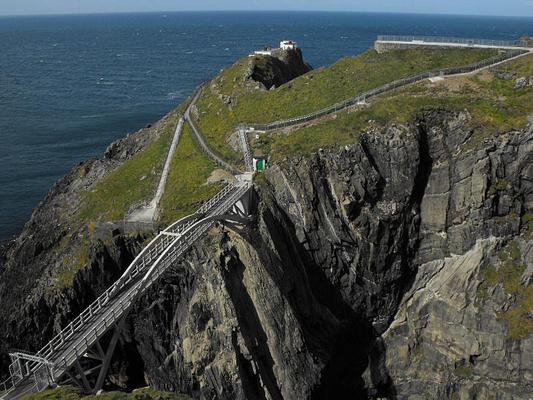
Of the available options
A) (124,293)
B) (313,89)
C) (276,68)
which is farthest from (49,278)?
(276,68)

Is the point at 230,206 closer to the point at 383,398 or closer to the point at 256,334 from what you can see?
the point at 256,334

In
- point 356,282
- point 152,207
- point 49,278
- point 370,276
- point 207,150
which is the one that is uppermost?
point 207,150

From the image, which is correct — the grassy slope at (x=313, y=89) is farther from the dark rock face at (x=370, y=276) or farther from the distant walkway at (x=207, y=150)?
the dark rock face at (x=370, y=276)

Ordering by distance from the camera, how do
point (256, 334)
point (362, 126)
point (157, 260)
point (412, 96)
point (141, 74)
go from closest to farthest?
point (157, 260)
point (256, 334)
point (362, 126)
point (412, 96)
point (141, 74)

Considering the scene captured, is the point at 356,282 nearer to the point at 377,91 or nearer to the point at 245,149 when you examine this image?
the point at 245,149

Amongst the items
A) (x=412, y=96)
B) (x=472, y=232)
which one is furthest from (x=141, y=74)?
(x=472, y=232)

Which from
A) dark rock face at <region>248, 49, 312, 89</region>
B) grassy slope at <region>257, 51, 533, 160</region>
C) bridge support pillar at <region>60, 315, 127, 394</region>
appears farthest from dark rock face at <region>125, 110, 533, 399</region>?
dark rock face at <region>248, 49, 312, 89</region>
